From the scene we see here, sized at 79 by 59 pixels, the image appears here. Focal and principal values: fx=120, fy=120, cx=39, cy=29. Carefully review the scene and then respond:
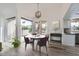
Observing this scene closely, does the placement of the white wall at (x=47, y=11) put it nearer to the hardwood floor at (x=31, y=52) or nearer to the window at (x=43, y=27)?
the window at (x=43, y=27)

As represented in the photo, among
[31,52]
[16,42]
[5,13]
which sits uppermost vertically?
[5,13]

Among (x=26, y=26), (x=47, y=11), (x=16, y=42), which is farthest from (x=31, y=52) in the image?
(x=47, y=11)

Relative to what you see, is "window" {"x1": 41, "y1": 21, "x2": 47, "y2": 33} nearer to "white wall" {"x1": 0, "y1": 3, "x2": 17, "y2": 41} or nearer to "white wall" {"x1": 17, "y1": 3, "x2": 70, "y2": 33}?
"white wall" {"x1": 17, "y1": 3, "x2": 70, "y2": 33}

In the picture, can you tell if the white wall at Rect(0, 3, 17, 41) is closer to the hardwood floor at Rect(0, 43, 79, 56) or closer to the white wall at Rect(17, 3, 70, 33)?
the white wall at Rect(17, 3, 70, 33)

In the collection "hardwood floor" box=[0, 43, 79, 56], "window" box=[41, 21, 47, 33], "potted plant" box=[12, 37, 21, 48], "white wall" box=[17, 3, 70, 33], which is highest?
"white wall" box=[17, 3, 70, 33]

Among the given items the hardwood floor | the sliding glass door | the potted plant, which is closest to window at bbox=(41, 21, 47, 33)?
the sliding glass door

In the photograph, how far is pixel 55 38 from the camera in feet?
7.96

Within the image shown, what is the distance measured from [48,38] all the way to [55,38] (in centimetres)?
14

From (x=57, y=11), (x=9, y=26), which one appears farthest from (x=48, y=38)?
(x=9, y=26)

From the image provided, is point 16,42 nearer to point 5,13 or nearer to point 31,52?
point 31,52

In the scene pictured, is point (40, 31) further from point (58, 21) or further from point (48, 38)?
point (58, 21)

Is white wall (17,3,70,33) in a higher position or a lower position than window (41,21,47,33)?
higher

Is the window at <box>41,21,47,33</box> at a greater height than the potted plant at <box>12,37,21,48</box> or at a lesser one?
greater

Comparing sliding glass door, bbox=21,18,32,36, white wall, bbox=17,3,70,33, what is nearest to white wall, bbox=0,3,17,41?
white wall, bbox=17,3,70,33
